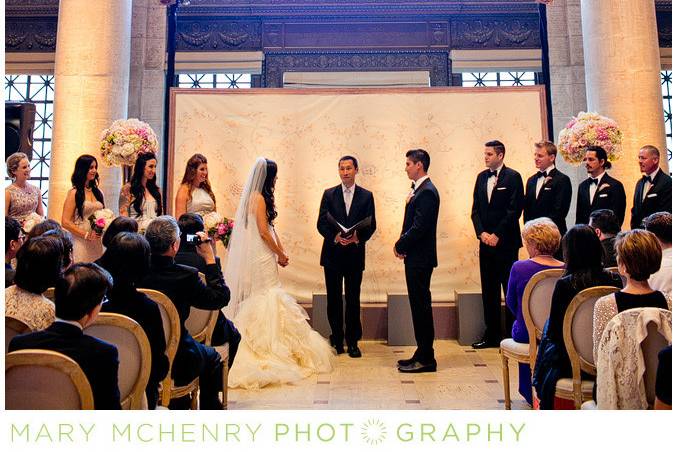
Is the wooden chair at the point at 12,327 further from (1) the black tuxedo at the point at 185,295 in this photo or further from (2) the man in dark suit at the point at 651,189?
(2) the man in dark suit at the point at 651,189

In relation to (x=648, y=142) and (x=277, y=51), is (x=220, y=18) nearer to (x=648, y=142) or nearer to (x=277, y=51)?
(x=277, y=51)

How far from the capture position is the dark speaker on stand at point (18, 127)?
6277 mm

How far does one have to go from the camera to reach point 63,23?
663cm

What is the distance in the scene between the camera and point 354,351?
534 centimetres

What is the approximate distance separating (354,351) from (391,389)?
3.70 feet

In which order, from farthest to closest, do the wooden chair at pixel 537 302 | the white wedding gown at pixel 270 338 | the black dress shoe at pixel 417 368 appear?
the black dress shoe at pixel 417 368 < the white wedding gown at pixel 270 338 < the wooden chair at pixel 537 302

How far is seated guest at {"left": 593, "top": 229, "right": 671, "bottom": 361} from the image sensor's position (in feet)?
7.82

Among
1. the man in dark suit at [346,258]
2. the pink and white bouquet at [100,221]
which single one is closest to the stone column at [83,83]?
the pink and white bouquet at [100,221]

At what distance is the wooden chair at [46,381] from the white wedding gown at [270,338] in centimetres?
253

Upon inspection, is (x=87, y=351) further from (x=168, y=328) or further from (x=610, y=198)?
(x=610, y=198)

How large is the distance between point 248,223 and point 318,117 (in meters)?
2.38

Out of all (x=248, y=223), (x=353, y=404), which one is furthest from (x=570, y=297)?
(x=248, y=223)

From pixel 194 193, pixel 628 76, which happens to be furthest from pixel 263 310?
pixel 628 76

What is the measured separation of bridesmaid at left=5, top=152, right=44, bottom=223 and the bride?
188 cm
